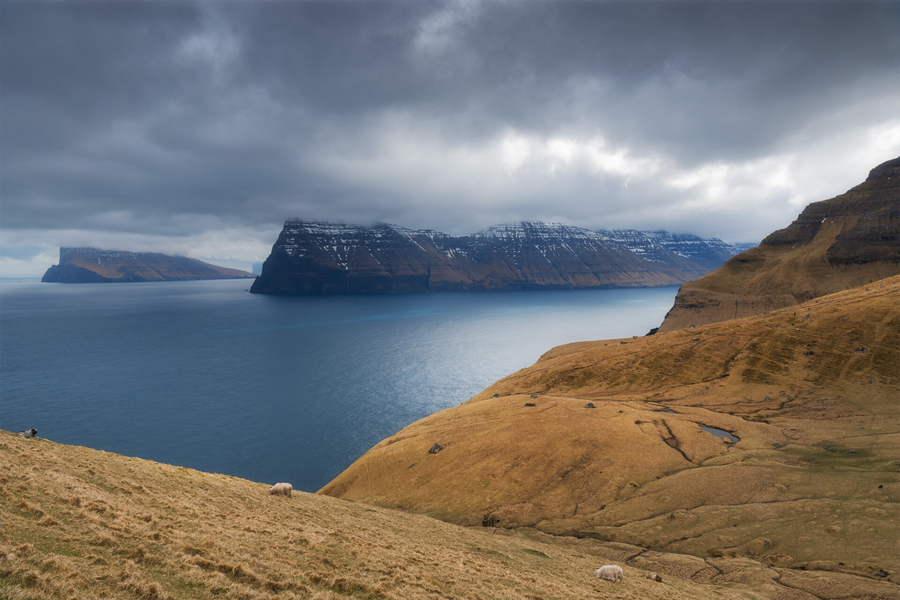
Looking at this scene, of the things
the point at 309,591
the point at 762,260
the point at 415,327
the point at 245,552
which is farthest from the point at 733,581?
the point at 415,327

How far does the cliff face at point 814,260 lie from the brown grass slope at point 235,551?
364 ft

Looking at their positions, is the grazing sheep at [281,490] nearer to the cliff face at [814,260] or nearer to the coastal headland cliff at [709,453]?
the coastal headland cliff at [709,453]

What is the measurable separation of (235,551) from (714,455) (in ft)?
116

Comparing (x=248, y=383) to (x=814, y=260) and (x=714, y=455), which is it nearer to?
(x=714, y=455)

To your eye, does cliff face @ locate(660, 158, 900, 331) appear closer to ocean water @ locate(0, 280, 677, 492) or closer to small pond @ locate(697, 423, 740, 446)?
ocean water @ locate(0, 280, 677, 492)

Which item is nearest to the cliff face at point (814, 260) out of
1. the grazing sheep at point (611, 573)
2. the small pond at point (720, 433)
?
the small pond at point (720, 433)

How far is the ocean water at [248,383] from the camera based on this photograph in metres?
59.3

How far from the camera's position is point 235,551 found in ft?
42.9

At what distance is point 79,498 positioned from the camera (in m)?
13.7

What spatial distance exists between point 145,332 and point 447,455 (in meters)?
165

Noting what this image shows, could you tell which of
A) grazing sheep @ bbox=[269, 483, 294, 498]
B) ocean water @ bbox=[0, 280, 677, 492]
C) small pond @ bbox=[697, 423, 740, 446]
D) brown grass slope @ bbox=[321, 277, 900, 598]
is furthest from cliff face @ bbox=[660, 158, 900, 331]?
grazing sheep @ bbox=[269, 483, 294, 498]

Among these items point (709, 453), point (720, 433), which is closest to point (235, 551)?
point (709, 453)

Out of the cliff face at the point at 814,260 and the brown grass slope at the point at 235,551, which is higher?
the cliff face at the point at 814,260

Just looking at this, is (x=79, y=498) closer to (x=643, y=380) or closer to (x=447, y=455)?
(x=447, y=455)
